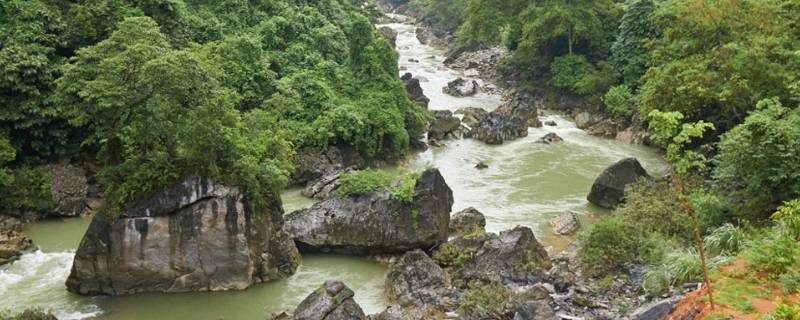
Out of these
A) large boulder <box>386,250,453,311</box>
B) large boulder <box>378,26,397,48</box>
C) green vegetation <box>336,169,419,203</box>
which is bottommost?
large boulder <box>386,250,453,311</box>

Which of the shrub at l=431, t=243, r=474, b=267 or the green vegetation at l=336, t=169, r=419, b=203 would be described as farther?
the green vegetation at l=336, t=169, r=419, b=203

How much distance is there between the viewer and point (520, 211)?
28.5 meters

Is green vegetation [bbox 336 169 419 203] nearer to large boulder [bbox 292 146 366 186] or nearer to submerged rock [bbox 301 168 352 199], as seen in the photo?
submerged rock [bbox 301 168 352 199]

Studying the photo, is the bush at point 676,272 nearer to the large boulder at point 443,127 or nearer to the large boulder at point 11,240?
the large boulder at point 11,240

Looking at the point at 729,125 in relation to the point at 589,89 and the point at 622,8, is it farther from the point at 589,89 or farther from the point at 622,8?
the point at 622,8

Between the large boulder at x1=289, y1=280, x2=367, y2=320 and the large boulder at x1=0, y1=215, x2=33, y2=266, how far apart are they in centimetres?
1089

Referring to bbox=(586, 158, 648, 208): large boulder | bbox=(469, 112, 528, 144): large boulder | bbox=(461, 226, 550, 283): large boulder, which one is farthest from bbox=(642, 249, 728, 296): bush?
bbox=(469, 112, 528, 144): large boulder

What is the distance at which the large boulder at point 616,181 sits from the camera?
2778 centimetres

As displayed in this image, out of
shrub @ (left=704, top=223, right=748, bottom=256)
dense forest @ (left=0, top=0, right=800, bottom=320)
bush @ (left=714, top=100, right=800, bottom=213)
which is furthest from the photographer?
dense forest @ (left=0, top=0, right=800, bottom=320)

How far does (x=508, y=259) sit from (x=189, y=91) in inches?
442

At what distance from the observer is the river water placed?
19766mm

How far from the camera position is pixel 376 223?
23.3 metres

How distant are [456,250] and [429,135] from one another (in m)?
18.0

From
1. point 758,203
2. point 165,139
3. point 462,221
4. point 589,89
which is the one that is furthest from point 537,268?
point 589,89
